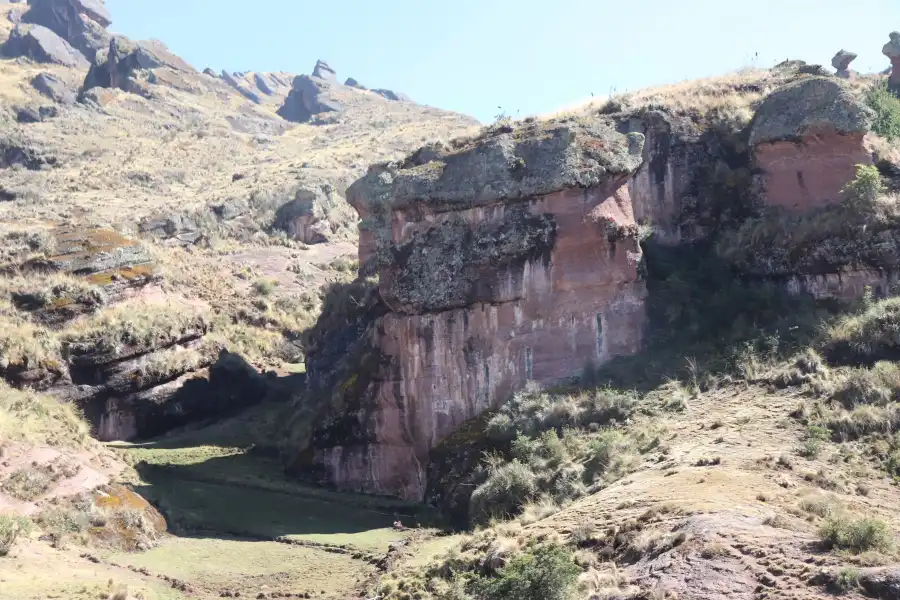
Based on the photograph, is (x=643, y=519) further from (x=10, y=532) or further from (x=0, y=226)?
(x=0, y=226)

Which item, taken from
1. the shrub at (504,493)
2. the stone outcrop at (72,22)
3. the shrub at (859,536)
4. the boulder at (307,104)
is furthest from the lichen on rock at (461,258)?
the stone outcrop at (72,22)

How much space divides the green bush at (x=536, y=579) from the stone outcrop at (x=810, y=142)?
1678cm

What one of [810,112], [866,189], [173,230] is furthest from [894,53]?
[173,230]

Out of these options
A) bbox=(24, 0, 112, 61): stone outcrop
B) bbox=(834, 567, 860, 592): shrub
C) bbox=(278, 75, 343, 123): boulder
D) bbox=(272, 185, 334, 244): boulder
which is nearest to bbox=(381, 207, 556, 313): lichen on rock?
bbox=(834, 567, 860, 592): shrub

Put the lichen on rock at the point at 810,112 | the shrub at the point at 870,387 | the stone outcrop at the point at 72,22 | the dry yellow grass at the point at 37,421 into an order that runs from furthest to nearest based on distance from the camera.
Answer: the stone outcrop at the point at 72,22 < the lichen on rock at the point at 810,112 < the dry yellow grass at the point at 37,421 < the shrub at the point at 870,387

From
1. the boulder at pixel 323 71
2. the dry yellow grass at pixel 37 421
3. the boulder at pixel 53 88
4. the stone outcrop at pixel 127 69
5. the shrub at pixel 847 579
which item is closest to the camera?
the shrub at pixel 847 579

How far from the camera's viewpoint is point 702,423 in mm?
20188

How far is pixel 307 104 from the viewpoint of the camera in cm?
13162

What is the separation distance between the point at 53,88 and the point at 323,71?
7449 centimetres

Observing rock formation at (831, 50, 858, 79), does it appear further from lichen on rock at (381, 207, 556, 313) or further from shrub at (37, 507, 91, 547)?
shrub at (37, 507, 91, 547)

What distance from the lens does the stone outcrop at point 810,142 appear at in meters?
26.1

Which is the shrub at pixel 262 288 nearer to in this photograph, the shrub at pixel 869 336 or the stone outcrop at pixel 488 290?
the stone outcrop at pixel 488 290

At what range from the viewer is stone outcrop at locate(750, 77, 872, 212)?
1026 inches

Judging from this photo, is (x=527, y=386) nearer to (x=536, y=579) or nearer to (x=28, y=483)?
(x=536, y=579)
